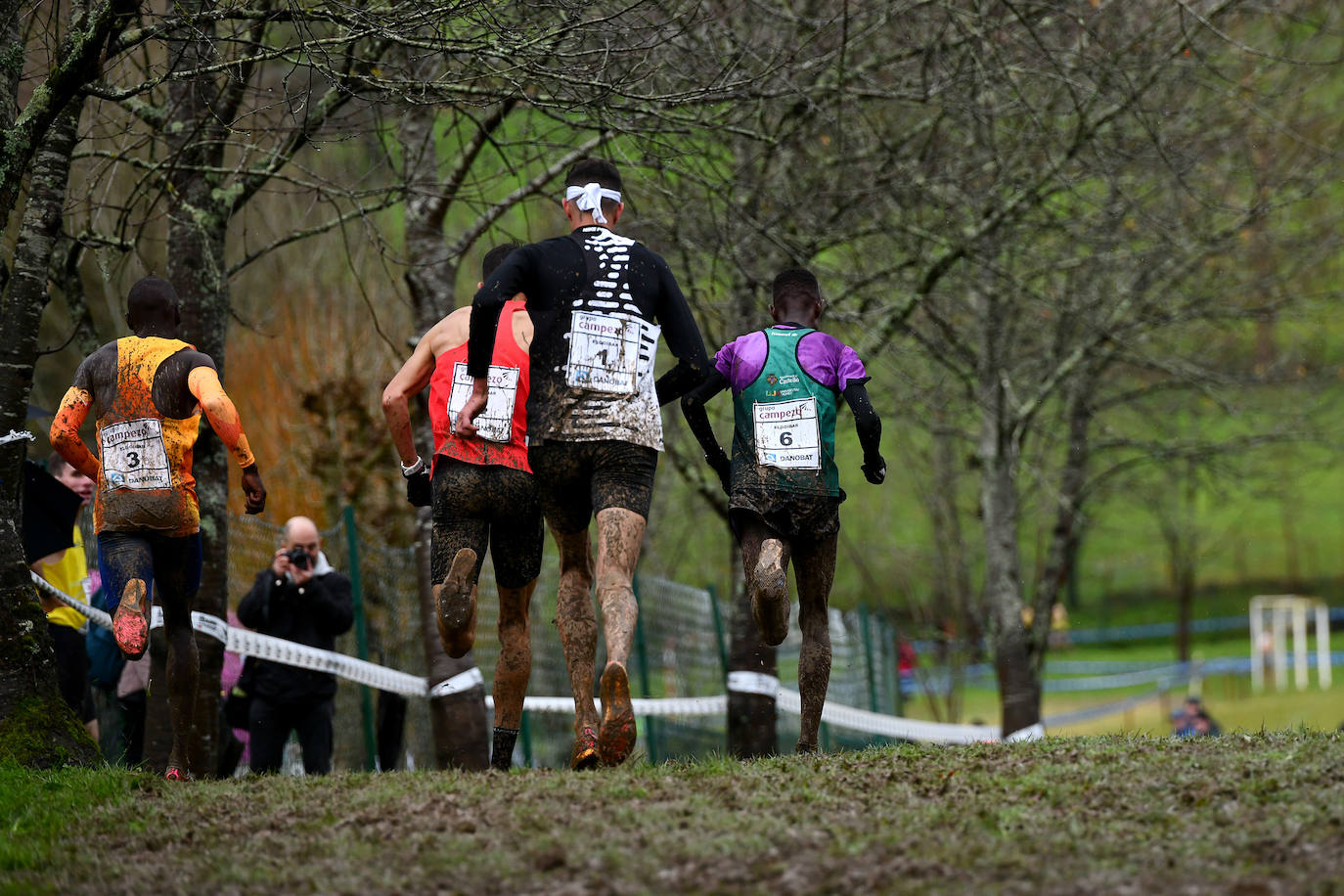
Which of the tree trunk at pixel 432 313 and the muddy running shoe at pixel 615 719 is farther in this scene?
the tree trunk at pixel 432 313

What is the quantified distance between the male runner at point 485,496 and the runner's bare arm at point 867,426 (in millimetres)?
1550

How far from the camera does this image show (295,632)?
973cm

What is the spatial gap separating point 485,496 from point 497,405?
40 cm

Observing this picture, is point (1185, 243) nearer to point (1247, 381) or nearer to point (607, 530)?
point (1247, 381)

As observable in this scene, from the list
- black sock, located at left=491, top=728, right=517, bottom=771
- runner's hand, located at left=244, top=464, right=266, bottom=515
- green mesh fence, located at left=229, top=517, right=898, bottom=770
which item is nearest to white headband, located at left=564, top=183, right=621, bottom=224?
runner's hand, located at left=244, top=464, right=266, bottom=515

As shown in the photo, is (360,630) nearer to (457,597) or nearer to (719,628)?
(457,597)

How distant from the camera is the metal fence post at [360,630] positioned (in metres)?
10.6

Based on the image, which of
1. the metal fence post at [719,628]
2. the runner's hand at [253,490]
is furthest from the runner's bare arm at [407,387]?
the metal fence post at [719,628]

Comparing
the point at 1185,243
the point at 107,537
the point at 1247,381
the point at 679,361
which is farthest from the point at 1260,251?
the point at 107,537

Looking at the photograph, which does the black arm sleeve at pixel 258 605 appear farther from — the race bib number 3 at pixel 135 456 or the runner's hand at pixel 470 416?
the runner's hand at pixel 470 416

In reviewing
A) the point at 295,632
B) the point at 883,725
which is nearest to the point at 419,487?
the point at 295,632

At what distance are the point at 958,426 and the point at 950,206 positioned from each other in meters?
7.04

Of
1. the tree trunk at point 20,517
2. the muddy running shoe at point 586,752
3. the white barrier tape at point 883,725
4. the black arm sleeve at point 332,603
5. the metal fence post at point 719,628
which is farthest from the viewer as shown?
the white barrier tape at point 883,725

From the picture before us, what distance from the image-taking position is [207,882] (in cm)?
470
